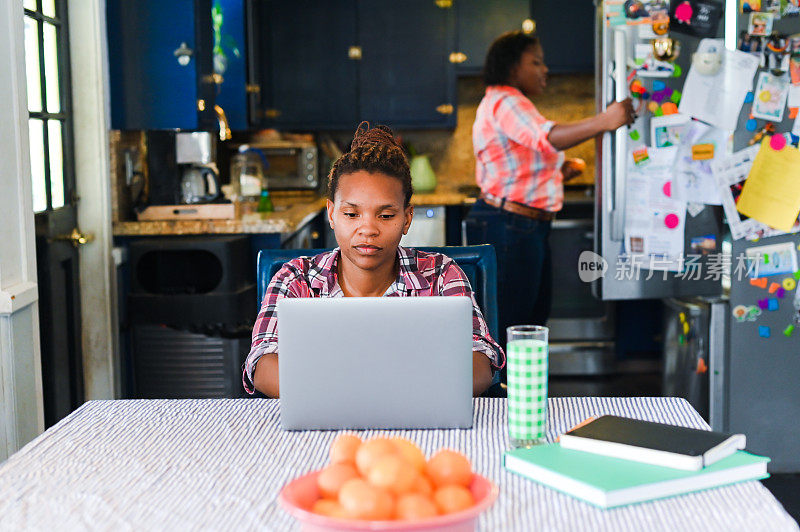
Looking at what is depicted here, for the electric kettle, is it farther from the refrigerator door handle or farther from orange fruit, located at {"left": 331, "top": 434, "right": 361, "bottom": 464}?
orange fruit, located at {"left": 331, "top": 434, "right": 361, "bottom": 464}

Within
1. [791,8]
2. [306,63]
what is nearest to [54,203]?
[306,63]

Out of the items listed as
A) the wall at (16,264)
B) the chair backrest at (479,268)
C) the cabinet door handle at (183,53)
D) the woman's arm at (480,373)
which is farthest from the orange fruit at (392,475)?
the cabinet door handle at (183,53)

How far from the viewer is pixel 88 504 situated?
1.13 meters

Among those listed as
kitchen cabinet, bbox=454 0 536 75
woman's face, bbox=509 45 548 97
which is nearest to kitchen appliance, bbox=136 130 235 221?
woman's face, bbox=509 45 548 97

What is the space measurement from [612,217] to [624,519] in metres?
2.19

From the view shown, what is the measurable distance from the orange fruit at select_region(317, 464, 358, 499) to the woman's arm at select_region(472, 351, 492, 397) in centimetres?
68

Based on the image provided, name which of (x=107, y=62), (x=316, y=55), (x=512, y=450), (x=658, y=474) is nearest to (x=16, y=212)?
(x=107, y=62)

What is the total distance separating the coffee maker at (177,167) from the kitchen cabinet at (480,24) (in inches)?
68.5

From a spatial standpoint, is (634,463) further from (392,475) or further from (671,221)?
(671,221)

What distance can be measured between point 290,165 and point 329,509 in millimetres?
4089

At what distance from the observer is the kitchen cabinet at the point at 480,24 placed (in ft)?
15.5

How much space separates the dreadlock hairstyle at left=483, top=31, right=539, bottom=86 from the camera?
11.3 feet

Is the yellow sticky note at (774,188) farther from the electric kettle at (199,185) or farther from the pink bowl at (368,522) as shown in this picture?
the pink bowl at (368,522)

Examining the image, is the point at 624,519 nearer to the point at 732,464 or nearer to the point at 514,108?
the point at 732,464
